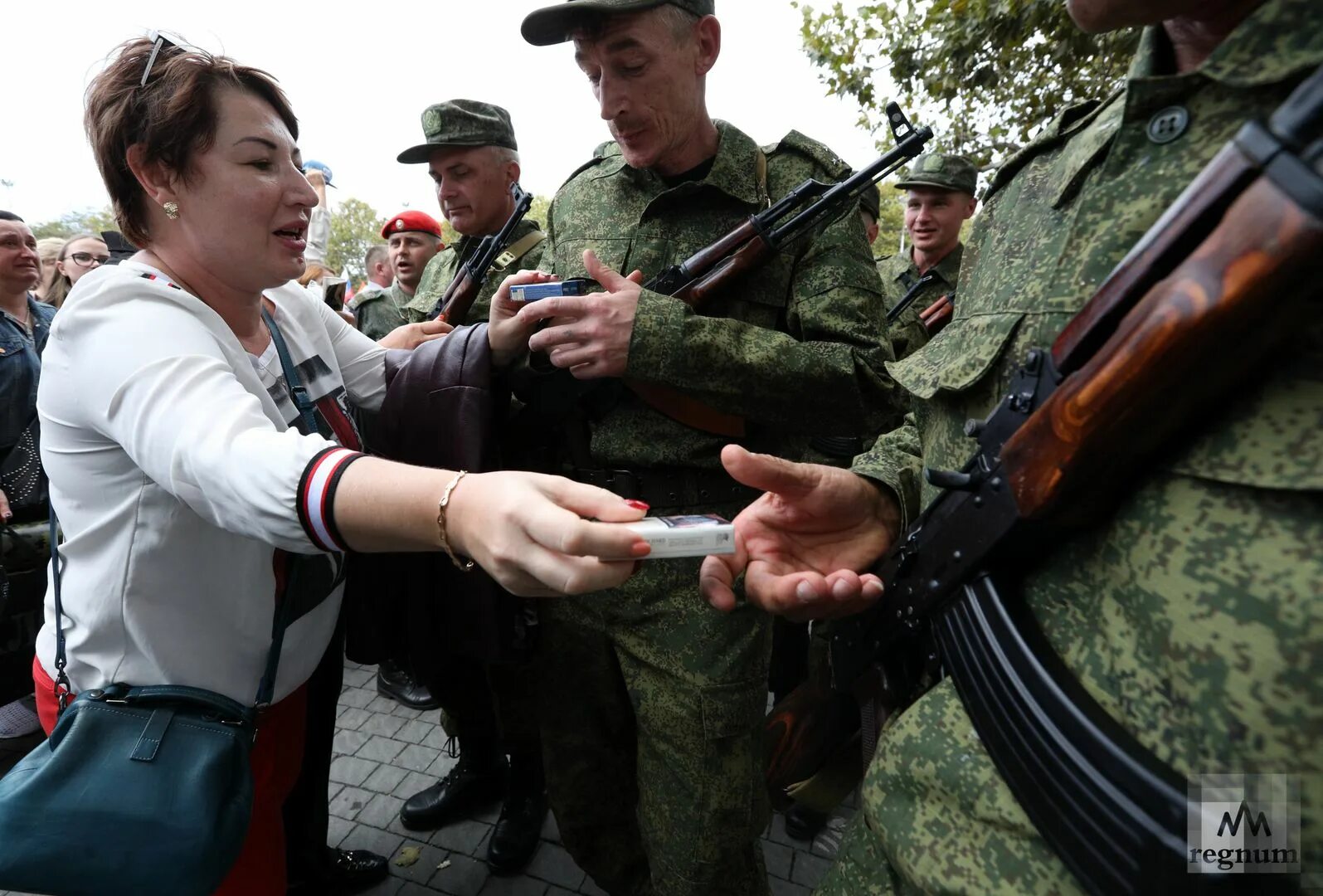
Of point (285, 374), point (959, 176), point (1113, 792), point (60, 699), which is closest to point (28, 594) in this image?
point (60, 699)

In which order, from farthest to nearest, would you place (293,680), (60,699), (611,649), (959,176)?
1. (959,176)
2. (611,649)
3. (293,680)
4. (60,699)

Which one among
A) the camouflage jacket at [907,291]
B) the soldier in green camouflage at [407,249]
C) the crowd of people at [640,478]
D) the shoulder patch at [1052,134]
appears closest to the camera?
the crowd of people at [640,478]

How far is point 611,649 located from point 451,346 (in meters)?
1.07

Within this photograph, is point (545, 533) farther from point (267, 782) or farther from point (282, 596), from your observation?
point (267, 782)

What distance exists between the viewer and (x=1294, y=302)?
642 mm

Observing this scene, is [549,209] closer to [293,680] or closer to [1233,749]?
[293,680]

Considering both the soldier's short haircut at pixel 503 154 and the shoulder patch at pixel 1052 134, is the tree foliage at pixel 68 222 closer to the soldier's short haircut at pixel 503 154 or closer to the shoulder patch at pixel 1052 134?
the soldier's short haircut at pixel 503 154

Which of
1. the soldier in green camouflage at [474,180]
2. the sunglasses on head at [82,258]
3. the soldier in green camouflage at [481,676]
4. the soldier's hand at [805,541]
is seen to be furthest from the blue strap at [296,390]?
the sunglasses on head at [82,258]

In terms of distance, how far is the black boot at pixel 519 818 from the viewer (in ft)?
9.16

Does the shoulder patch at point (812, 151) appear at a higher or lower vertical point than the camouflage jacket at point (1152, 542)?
higher

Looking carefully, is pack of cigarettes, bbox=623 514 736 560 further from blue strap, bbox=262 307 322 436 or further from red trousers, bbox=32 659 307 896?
red trousers, bbox=32 659 307 896

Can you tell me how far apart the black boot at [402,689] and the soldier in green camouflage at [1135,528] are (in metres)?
3.28

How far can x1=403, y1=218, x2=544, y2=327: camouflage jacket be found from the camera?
349 centimetres

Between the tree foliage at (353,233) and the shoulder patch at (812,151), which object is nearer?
the shoulder patch at (812,151)
